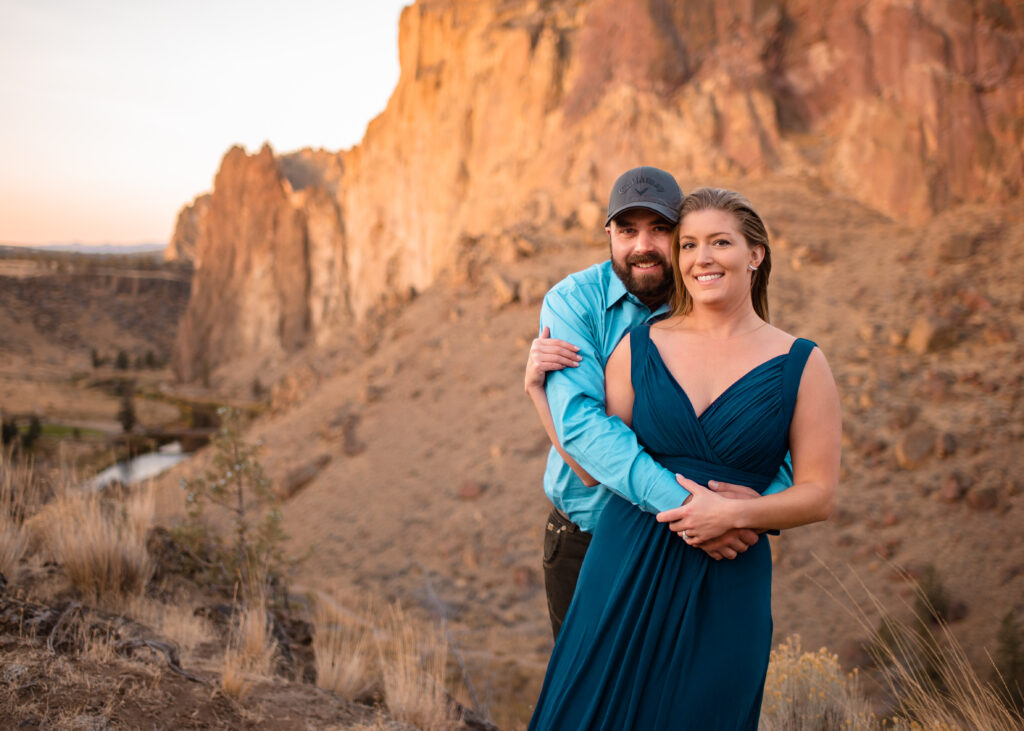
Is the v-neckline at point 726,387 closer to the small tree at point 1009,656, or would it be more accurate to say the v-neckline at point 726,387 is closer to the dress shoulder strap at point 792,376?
the dress shoulder strap at point 792,376

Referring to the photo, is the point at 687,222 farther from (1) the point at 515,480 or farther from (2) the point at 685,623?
(1) the point at 515,480

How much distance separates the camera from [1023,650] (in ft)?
18.8

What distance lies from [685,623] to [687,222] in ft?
3.75

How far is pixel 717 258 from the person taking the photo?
1.91m

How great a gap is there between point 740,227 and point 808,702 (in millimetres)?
2558

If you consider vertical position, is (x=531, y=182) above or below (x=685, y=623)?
above

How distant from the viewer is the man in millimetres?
1836

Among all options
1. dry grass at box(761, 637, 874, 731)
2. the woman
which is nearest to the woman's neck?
the woman

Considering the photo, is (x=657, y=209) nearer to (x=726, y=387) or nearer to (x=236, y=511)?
(x=726, y=387)

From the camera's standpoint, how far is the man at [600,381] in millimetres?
1836

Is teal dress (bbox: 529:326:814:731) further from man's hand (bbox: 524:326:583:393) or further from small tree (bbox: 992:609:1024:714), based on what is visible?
small tree (bbox: 992:609:1024:714)

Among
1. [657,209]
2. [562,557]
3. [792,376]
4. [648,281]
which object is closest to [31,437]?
[562,557]

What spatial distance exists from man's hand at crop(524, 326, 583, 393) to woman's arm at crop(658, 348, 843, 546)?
1.74ft

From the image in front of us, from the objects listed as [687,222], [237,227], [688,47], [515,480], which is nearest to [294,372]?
[515,480]
